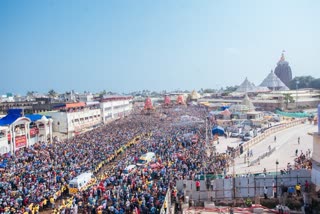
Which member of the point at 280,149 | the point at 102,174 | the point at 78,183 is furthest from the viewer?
the point at 280,149

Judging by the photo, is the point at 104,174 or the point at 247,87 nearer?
the point at 104,174

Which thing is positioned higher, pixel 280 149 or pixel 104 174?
pixel 104 174

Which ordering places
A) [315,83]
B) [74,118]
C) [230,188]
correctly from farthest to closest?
[315,83] < [74,118] < [230,188]

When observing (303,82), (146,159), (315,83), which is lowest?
(146,159)

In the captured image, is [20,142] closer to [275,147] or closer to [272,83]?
[275,147]

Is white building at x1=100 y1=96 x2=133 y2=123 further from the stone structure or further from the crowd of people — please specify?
the stone structure

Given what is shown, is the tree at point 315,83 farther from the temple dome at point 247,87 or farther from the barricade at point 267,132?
the barricade at point 267,132

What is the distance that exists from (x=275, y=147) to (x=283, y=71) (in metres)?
117

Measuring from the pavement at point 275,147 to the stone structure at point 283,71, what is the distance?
99.3 m

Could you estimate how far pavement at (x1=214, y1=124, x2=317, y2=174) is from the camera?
23406 mm

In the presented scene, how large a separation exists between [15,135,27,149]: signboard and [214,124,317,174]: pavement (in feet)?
60.8

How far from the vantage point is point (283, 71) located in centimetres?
13912

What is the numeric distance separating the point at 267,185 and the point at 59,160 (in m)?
14.2

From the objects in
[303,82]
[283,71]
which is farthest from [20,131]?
[283,71]
